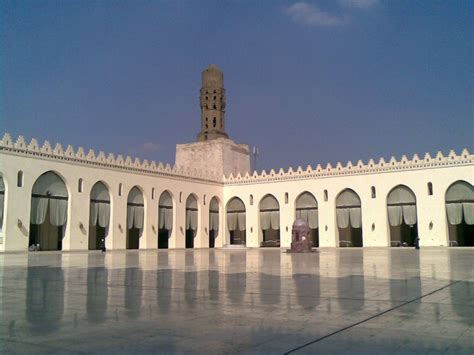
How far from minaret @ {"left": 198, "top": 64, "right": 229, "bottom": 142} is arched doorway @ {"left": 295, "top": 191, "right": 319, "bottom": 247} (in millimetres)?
12793

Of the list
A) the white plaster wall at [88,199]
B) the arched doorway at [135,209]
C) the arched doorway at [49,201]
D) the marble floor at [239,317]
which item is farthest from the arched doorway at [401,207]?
the marble floor at [239,317]

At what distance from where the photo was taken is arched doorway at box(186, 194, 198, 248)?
38156 millimetres

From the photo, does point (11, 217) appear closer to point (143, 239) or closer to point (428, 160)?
point (143, 239)

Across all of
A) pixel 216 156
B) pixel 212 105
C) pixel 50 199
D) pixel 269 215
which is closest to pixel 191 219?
pixel 269 215

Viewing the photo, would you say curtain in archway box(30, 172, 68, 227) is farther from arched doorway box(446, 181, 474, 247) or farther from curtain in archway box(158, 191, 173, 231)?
arched doorway box(446, 181, 474, 247)

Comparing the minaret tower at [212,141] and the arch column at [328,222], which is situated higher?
the minaret tower at [212,141]

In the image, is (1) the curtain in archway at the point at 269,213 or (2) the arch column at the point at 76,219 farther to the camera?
(1) the curtain in archway at the point at 269,213

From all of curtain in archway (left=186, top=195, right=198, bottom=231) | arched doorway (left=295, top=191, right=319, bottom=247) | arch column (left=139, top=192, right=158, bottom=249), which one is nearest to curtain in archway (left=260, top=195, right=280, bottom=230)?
arched doorway (left=295, top=191, right=319, bottom=247)

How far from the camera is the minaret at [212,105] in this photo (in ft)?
155

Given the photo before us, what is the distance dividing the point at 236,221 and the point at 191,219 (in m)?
4.71

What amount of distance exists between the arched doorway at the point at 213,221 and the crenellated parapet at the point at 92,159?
2.20 metres

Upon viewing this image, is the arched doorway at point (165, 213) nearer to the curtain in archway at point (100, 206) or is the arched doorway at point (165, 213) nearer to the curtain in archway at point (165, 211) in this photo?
the curtain in archway at point (165, 211)

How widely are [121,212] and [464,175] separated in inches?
931

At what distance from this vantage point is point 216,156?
4434cm
